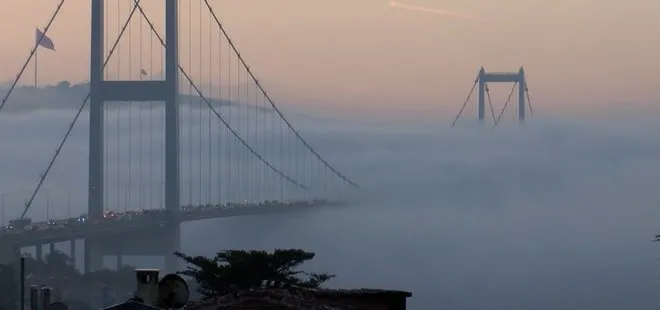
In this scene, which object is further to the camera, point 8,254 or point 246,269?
point 8,254

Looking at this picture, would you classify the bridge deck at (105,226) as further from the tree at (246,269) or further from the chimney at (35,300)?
the chimney at (35,300)

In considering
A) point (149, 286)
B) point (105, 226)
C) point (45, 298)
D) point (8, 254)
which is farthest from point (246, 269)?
point (105, 226)

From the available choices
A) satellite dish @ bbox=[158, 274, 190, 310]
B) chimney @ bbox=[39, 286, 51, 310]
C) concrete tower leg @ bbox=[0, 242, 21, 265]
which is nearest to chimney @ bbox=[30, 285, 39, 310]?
chimney @ bbox=[39, 286, 51, 310]

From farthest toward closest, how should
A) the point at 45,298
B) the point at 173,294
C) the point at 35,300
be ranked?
the point at 35,300 < the point at 45,298 < the point at 173,294

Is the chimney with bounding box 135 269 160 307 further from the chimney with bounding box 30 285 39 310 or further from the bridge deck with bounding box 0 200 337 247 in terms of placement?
the bridge deck with bounding box 0 200 337 247

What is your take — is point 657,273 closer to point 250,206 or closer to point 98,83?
point 250,206

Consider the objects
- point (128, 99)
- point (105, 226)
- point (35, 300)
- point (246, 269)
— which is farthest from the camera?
point (105, 226)

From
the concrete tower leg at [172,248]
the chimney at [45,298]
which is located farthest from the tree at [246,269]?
the concrete tower leg at [172,248]

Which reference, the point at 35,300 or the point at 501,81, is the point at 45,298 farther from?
the point at 501,81
